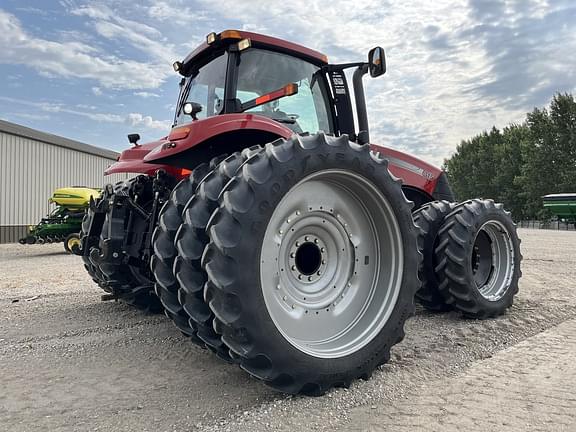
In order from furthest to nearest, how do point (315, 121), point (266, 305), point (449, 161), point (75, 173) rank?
point (449, 161) < point (75, 173) < point (315, 121) < point (266, 305)

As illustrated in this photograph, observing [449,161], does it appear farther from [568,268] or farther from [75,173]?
[568,268]

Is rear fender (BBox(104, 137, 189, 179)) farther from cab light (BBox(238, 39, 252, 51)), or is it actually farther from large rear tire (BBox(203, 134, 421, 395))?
large rear tire (BBox(203, 134, 421, 395))

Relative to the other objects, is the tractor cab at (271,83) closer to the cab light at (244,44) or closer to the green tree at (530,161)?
the cab light at (244,44)

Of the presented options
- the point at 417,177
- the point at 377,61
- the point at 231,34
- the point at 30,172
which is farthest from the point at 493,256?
the point at 30,172

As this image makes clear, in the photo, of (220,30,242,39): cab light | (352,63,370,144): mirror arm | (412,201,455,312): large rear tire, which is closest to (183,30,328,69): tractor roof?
(220,30,242,39): cab light

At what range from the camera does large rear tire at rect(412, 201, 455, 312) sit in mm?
4500

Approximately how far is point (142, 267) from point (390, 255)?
6.65 ft

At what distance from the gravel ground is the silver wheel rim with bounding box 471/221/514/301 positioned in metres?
0.37

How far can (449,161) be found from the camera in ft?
216

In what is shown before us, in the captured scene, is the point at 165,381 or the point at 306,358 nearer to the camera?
the point at 306,358

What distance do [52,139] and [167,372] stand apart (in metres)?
17.7

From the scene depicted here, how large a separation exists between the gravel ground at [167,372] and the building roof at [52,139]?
44.4ft

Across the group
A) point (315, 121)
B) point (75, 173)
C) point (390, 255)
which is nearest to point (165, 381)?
point (390, 255)

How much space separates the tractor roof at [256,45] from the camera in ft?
12.0
